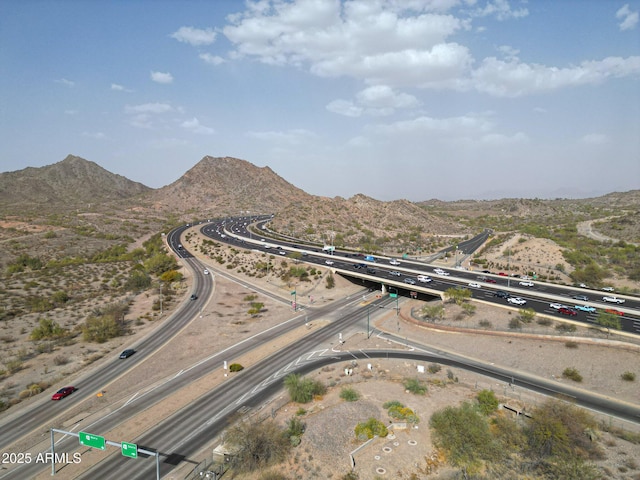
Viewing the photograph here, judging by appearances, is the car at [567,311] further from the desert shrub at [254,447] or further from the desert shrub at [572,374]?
the desert shrub at [254,447]

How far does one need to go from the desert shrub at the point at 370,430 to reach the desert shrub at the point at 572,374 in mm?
26205

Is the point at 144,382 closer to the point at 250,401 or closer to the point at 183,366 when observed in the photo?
the point at 183,366

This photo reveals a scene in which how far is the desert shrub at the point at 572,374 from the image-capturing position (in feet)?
137

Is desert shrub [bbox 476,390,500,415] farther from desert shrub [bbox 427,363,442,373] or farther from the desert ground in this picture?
desert shrub [bbox 427,363,442,373]

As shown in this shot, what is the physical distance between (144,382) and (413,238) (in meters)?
126

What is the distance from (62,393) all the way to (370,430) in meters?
35.8

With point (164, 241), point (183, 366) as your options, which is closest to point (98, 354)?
point (183, 366)

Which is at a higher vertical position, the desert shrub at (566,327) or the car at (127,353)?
the desert shrub at (566,327)

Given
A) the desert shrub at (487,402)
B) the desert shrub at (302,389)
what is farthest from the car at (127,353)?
the desert shrub at (487,402)

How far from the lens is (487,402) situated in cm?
3550

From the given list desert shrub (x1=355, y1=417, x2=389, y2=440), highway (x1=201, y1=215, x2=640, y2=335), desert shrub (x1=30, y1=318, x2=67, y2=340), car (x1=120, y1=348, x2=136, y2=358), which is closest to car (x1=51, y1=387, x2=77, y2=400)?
car (x1=120, y1=348, x2=136, y2=358)

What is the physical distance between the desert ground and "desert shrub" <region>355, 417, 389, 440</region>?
60 centimetres

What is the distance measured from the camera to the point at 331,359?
164 ft

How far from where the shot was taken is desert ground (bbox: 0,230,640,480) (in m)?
29.1
